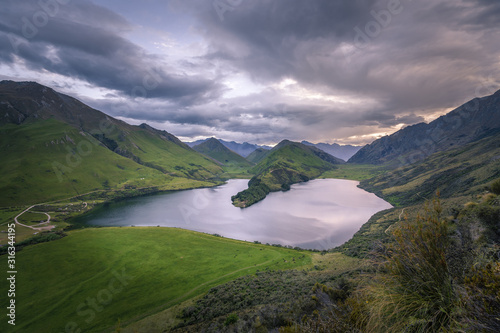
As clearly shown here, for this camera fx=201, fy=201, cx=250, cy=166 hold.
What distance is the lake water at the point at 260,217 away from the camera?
79.1m

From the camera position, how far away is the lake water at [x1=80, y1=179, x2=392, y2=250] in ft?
259

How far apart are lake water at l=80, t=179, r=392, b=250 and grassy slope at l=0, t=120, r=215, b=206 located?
124ft

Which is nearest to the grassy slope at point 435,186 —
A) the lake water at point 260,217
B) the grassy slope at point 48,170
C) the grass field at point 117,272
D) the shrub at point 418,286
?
the shrub at point 418,286

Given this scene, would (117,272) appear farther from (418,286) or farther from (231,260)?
(418,286)

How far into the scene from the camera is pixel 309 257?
169 ft

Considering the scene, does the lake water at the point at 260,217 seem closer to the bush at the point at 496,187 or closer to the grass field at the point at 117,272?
the grass field at the point at 117,272

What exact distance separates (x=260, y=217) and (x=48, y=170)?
508 feet

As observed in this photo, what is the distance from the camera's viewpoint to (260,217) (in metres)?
105

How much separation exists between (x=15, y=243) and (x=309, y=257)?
83.5 m

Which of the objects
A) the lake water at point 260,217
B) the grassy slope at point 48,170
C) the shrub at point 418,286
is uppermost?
the grassy slope at point 48,170

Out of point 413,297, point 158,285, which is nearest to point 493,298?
point 413,297

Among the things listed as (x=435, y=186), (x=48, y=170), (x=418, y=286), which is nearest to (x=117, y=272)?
(x=418, y=286)

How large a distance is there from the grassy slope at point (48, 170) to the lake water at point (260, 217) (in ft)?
124

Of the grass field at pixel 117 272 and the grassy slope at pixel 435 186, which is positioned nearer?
the grass field at pixel 117 272
